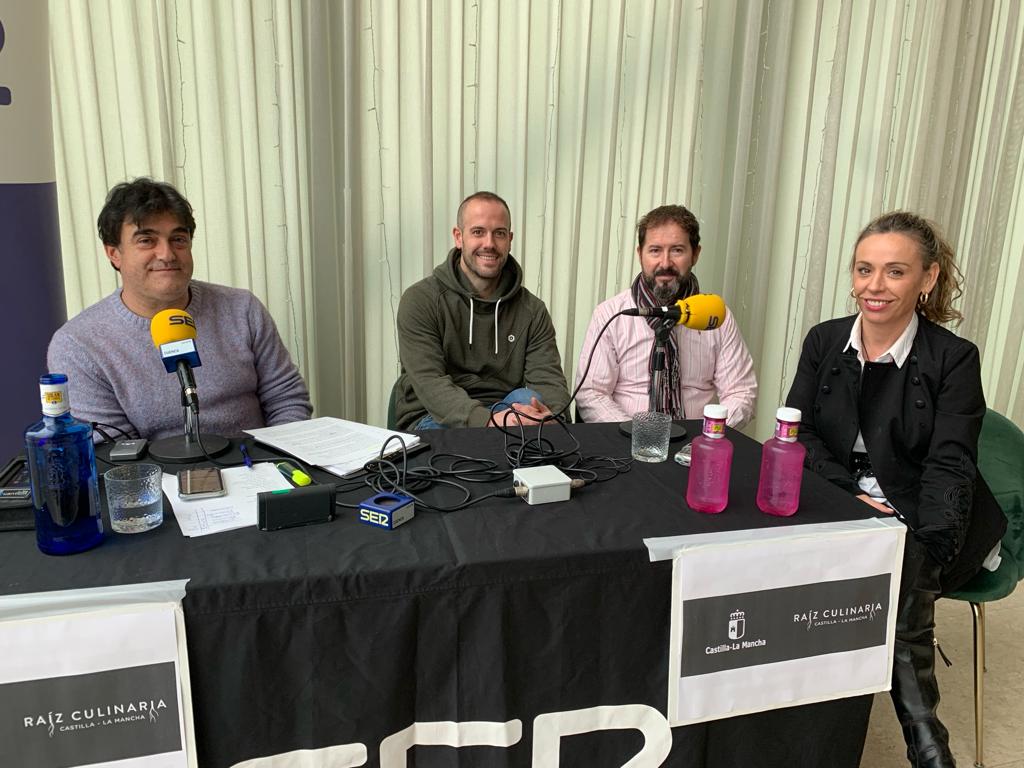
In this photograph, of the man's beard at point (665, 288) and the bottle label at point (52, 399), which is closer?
the bottle label at point (52, 399)

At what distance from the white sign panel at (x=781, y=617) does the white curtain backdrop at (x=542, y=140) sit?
1.91 metres

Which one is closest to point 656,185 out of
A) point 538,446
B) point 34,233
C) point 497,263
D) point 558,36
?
point 558,36

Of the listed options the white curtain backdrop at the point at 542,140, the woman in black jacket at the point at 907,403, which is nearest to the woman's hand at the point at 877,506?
the woman in black jacket at the point at 907,403

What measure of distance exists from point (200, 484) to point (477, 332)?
1.26m

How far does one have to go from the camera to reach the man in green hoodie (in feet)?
7.27

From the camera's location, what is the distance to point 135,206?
1.70m

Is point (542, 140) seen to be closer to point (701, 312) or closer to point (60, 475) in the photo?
point (701, 312)

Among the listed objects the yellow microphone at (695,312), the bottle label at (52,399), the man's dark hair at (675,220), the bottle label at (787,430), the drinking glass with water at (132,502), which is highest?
the man's dark hair at (675,220)

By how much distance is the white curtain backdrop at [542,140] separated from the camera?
237 cm

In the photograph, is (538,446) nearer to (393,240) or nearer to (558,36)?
(393,240)

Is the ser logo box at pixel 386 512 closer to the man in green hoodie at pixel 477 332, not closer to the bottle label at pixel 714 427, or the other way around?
the bottle label at pixel 714 427

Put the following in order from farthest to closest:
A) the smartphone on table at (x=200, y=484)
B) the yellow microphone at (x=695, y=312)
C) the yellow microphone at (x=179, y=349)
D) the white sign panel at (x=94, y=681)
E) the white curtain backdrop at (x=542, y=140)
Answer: the white curtain backdrop at (x=542, y=140) → the yellow microphone at (x=695, y=312) → the yellow microphone at (x=179, y=349) → the smartphone on table at (x=200, y=484) → the white sign panel at (x=94, y=681)

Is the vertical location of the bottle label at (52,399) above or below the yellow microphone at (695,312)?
below

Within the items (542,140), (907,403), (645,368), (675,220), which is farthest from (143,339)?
(907,403)
